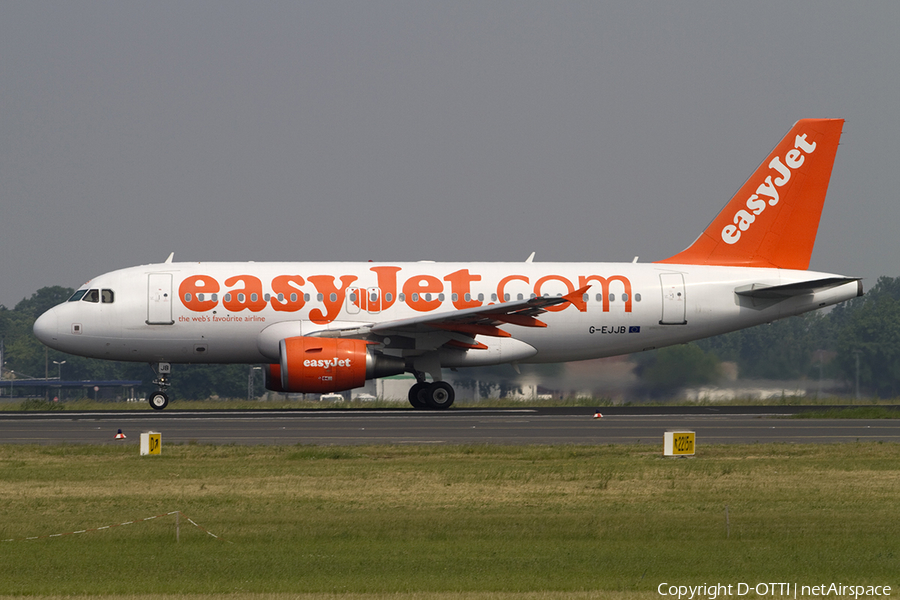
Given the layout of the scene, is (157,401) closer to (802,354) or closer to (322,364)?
(322,364)

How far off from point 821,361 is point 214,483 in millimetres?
25924

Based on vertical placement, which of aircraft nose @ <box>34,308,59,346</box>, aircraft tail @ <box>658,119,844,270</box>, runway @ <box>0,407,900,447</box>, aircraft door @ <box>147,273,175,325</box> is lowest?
runway @ <box>0,407,900,447</box>

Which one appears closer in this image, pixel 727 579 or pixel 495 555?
pixel 727 579

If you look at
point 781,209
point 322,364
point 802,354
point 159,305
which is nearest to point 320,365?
point 322,364

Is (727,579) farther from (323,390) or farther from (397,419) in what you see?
(323,390)

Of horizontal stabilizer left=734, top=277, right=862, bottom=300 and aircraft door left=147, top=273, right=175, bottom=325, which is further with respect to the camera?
horizontal stabilizer left=734, top=277, right=862, bottom=300

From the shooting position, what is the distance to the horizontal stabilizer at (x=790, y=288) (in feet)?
110

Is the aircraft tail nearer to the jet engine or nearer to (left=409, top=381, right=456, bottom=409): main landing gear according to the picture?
(left=409, top=381, right=456, bottom=409): main landing gear

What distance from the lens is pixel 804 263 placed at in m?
36.2

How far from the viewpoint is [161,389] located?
33.8 meters

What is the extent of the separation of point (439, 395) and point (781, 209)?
13015mm

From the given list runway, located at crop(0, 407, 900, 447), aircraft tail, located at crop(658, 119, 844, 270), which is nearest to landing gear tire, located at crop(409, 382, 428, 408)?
runway, located at crop(0, 407, 900, 447)

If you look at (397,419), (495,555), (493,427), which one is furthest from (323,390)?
(495,555)

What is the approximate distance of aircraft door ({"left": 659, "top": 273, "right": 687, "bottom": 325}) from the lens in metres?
34.5
